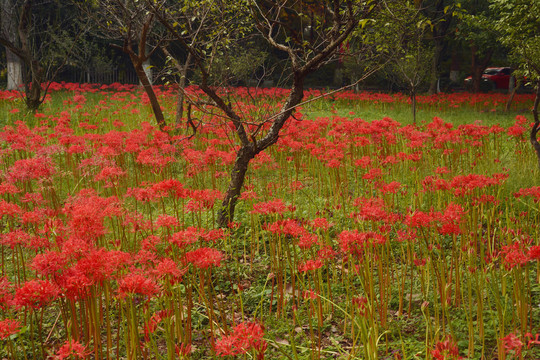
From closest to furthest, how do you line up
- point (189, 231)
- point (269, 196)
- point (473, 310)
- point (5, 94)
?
1. point (189, 231)
2. point (473, 310)
3. point (269, 196)
4. point (5, 94)

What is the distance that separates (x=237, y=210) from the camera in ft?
20.2

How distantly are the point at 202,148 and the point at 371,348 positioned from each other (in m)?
7.24

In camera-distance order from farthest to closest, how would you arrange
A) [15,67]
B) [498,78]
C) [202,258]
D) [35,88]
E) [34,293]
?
[498,78] < [15,67] < [35,88] < [202,258] < [34,293]

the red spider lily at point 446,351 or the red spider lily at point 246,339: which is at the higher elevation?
the red spider lily at point 246,339

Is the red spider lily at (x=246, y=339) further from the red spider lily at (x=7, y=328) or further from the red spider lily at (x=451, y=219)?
the red spider lily at (x=451, y=219)

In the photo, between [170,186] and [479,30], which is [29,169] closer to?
[170,186]

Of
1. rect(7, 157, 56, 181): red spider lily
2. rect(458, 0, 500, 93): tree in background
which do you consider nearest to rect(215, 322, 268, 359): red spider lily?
rect(7, 157, 56, 181): red spider lily

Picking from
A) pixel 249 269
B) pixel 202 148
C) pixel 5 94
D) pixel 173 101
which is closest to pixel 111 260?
pixel 249 269

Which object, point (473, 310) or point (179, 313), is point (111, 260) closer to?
point (179, 313)

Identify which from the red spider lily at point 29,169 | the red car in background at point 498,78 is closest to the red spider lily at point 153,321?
the red spider lily at point 29,169

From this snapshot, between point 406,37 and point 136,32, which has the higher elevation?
point 406,37

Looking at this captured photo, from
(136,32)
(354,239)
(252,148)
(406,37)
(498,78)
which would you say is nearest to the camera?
(354,239)

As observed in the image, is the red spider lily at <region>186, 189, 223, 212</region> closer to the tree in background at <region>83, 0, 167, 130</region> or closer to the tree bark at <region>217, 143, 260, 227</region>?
the tree bark at <region>217, 143, 260, 227</region>

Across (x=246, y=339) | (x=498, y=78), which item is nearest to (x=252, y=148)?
(x=246, y=339)
